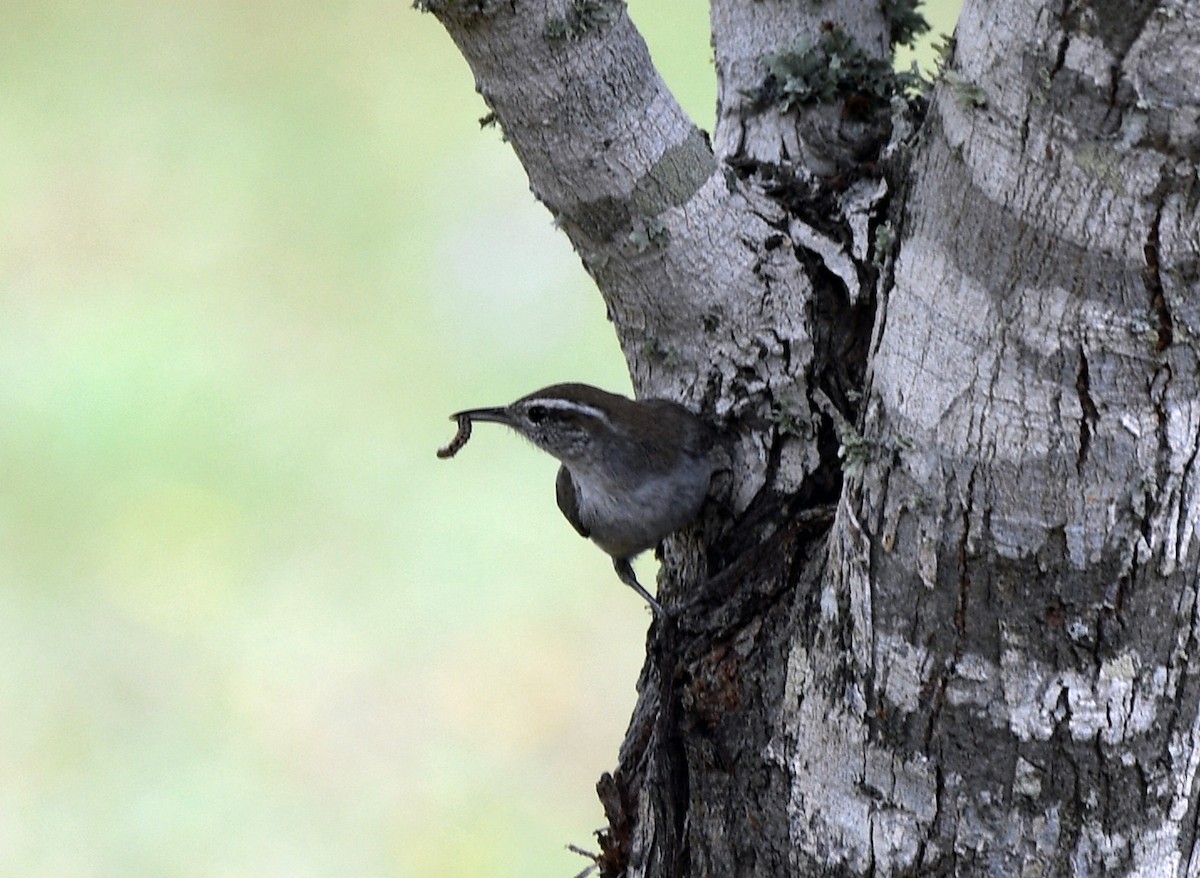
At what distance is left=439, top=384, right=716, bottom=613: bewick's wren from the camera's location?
2.90 meters

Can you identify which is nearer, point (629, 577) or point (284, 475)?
point (629, 577)

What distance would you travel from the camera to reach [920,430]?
6.78ft

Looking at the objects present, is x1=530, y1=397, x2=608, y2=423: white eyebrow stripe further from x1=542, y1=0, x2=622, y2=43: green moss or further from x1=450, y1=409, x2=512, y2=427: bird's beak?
x1=542, y1=0, x2=622, y2=43: green moss

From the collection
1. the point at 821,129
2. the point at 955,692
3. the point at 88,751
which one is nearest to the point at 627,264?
the point at 821,129

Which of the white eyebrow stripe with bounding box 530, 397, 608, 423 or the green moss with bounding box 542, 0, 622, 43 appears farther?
the white eyebrow stripe with bounding box 530, 397, 608, 423

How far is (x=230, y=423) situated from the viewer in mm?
7617

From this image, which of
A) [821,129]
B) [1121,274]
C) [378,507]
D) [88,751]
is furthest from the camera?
[378,507]

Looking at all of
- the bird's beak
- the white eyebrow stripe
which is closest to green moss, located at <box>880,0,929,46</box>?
the white eyebrow stripe

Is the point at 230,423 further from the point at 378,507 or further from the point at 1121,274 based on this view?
the point at 1121,274

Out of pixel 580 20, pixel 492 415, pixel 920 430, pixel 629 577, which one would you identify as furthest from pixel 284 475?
pixel 920 430

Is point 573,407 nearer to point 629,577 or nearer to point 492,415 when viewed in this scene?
point 492,415

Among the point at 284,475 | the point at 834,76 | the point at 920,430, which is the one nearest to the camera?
the point at 920,430

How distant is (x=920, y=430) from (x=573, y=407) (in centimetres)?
117

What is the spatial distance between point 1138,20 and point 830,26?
→ 1.48 m
